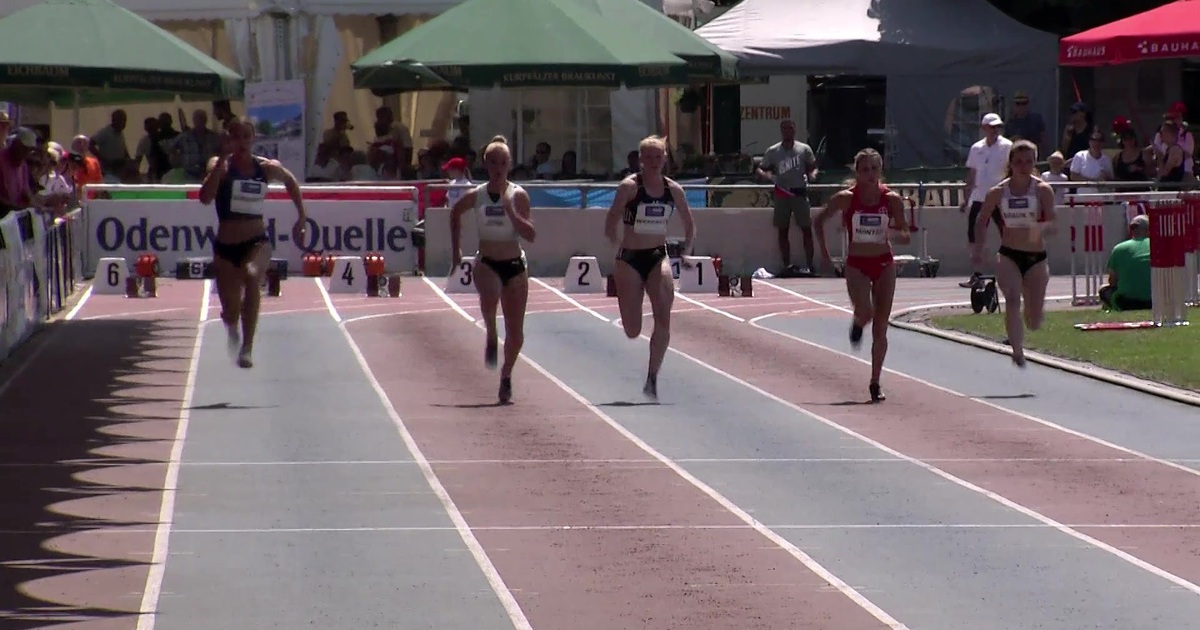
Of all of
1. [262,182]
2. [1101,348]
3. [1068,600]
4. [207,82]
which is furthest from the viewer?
[207,82]

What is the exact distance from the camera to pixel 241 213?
55.3 feet

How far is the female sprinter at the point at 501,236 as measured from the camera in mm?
16062

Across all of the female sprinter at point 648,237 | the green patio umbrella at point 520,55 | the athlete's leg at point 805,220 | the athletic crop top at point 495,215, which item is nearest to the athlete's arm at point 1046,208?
the female sprinter at point 648,237

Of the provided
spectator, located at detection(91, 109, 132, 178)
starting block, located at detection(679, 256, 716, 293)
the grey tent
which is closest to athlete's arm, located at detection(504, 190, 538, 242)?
starting block, located at detection(679, 256, 716, 293)

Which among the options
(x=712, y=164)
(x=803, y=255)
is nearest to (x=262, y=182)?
(x=803, y=255)

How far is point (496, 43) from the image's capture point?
30828mm

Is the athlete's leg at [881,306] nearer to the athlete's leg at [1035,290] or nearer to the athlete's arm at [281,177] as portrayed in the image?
the athlete's leg at [1035,290]

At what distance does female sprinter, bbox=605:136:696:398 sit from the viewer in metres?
16.1

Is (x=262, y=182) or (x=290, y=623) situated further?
(x=262, y=182)

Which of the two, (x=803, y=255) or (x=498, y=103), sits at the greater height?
(x=498, y=103)

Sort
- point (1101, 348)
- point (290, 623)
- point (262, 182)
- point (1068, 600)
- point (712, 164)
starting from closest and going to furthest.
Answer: point (290, 623)
point (1068, 600)
point (262, 182)
point (1101, 348)
point (712, 164)

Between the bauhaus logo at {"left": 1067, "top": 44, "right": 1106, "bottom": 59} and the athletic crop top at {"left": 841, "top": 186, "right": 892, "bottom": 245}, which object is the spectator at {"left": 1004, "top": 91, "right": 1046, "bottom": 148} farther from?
the athletic crop top at {"left": 841, "top": 186, "right": 892, "bottom": 245}

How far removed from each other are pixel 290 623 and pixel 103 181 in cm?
2240

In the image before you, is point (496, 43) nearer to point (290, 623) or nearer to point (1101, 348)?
point (1101, 348)
